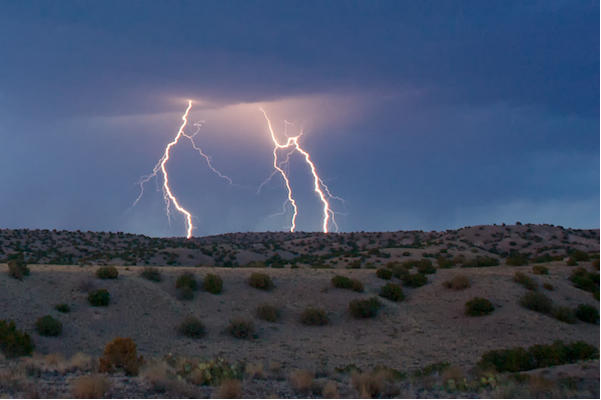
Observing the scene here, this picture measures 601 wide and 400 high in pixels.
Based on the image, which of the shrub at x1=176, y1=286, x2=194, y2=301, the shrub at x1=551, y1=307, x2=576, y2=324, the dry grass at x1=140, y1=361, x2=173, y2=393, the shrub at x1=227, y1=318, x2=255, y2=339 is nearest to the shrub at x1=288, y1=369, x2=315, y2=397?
the dry grass at x1=140, y1=361, x2=173, y2=393

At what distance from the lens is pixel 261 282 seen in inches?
1214

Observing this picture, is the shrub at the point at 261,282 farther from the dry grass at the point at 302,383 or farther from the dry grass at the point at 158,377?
the dry grass at the point at 302,383

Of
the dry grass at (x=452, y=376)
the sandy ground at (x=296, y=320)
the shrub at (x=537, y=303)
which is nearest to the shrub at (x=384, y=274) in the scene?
the sandy ground at (x=296, y=320)

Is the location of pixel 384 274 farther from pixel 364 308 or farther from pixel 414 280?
pixel 364 308

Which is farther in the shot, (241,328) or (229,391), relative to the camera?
(241,328)

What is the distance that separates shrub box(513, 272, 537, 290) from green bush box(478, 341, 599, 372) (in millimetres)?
11670

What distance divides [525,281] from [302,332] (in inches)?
584

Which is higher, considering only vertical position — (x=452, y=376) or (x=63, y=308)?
(x=63, y=308)

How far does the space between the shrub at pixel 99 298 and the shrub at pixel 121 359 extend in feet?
37.3

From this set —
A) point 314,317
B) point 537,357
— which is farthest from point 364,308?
point 537,357

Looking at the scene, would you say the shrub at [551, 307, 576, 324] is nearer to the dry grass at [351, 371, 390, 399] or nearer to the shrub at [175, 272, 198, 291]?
the dry grass at [351, 371, 390, 399]

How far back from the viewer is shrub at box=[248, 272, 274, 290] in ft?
101

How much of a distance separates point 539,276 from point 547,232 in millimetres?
58315

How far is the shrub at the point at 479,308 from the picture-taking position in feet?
89.8
